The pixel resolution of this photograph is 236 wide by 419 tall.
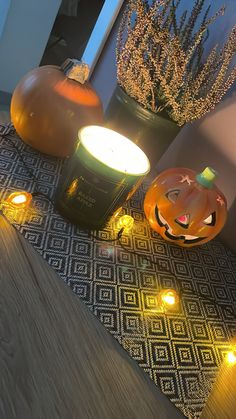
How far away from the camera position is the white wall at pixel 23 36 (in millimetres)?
1023

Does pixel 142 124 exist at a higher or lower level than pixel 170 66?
lower

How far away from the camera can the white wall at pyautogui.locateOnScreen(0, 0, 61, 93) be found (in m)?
1.02

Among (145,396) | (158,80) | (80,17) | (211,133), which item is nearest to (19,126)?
(158,80)

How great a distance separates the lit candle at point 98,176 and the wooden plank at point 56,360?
0.45 feet

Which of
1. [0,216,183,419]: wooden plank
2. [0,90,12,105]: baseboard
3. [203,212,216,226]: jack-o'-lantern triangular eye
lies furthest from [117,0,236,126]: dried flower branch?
[0,216,183,419]: wooden plank

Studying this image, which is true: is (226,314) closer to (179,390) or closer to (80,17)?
(179,390)

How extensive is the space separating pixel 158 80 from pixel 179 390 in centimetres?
61

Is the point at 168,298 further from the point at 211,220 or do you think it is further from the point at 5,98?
the point at 5,98

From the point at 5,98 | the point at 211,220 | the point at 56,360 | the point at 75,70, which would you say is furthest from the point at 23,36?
the point at 56,360

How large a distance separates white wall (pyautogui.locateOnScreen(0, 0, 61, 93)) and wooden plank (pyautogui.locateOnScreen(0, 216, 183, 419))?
705mm

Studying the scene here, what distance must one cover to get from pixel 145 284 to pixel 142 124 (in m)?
0.37

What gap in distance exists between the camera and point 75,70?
78 cm

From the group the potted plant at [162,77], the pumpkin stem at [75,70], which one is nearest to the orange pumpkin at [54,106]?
the pumpkin stem at [75,70]

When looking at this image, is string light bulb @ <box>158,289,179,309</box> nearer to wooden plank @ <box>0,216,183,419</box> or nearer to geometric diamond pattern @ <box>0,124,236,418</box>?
geometric diamond pattern @ <box>0,124,236,418</box>
